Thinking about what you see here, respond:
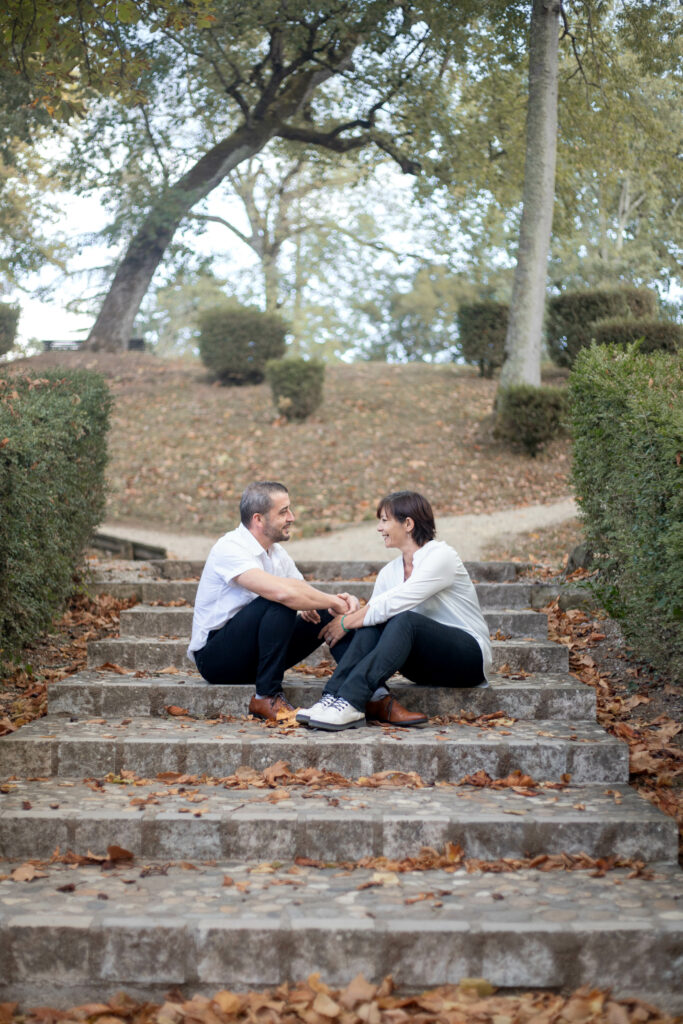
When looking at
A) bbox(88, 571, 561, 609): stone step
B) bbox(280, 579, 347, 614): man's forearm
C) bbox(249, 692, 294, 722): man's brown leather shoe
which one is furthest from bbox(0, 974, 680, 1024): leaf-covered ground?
bbox(88, 571, 561, 609): stone step

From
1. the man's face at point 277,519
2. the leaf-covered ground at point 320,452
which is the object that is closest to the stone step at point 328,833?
the man's face at point 277,519

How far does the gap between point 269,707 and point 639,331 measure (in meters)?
11.7

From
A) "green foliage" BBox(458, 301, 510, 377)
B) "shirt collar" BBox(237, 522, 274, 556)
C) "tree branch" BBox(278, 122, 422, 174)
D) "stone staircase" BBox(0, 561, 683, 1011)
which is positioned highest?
"tree branch" BBox(278, 122, 422, 174)

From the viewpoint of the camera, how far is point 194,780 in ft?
14.0

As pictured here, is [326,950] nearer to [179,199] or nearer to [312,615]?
[312,615]

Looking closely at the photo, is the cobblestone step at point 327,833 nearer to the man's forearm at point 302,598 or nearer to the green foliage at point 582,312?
the man's forearm at point 302,598

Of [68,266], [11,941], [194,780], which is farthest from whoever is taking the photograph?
[68,266]

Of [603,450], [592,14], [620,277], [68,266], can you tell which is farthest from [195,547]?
[620,277]

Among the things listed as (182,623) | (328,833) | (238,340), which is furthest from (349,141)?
(328,833)

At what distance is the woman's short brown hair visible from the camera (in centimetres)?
505

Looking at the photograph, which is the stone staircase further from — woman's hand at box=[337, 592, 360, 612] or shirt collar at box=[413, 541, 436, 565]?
shirt collar at box=[413, 541, 436, 565]

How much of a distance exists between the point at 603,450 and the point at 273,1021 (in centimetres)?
425

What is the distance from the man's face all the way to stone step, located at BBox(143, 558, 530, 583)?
258 centimetres

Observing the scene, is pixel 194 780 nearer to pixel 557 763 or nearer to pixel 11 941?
pixel 11 941
